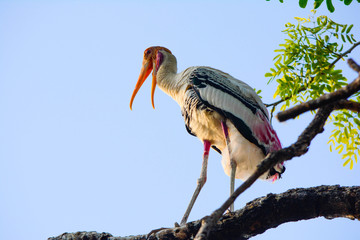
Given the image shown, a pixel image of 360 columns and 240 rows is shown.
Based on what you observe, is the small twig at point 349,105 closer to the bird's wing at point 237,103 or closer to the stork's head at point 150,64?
the bird's wing at point 237,103

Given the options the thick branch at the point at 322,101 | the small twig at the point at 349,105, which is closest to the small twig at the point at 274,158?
the small twig at the point at 349,105

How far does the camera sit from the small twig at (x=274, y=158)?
1949 millimetres

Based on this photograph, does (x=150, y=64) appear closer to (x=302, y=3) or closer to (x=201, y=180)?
(x=201, y=180)

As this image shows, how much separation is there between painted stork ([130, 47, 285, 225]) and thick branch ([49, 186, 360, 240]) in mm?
964

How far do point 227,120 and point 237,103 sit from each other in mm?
222

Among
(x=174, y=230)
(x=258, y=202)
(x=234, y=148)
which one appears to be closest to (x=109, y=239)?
(x=174, y=230)

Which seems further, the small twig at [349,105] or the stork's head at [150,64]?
the stork's head at [150,64]

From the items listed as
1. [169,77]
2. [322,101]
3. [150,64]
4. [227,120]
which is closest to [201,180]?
[227,120]

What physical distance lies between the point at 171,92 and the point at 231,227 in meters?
2.59

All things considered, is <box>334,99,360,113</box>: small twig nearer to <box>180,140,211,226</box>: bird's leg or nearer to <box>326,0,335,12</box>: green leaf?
<box>326,0,335,12</box>: green leaf

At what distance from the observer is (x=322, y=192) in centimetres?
306

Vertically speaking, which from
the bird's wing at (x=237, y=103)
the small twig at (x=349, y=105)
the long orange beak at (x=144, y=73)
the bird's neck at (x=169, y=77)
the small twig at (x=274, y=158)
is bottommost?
the small twig at (x=274, y=158)

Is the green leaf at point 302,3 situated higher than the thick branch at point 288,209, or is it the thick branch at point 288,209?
the green leaf at point 302,3

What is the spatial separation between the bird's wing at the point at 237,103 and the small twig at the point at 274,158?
6.34 feet
